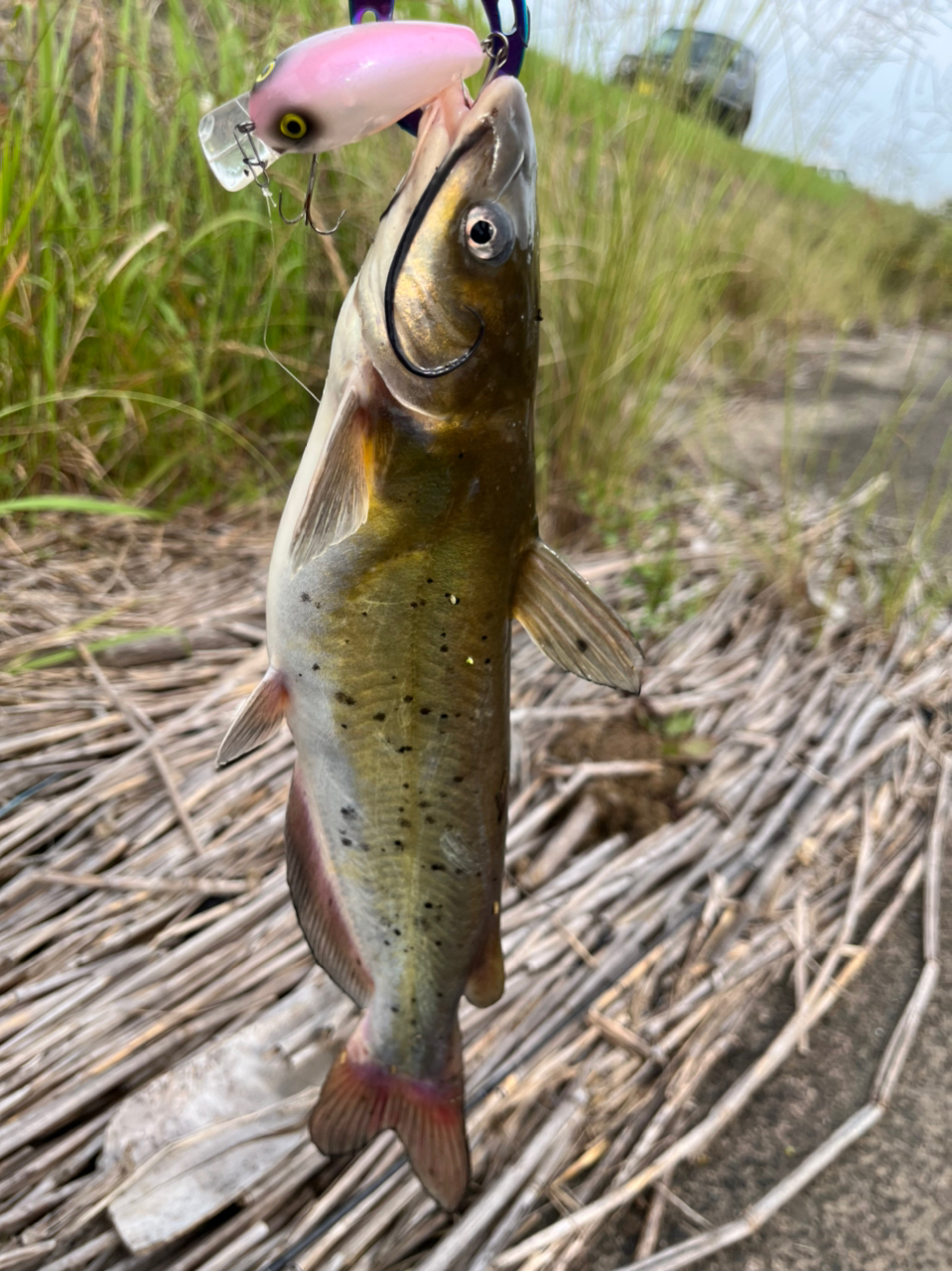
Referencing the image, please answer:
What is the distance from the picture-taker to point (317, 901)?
113 cm

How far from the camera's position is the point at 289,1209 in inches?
53.3

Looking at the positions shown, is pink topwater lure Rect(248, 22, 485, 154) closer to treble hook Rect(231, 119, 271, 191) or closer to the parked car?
treble hook Rect(231, 119, 271, 191)

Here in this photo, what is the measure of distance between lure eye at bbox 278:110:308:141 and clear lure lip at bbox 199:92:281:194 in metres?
0.04

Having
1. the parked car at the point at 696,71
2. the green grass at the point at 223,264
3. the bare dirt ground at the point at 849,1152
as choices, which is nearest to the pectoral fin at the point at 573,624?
the bare dirt ground at the point at 849,1152

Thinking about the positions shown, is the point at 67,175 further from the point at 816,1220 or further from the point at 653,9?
the point at 816,1220

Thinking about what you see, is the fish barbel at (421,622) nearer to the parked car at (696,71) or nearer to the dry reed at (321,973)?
the dry reed at (321,973)

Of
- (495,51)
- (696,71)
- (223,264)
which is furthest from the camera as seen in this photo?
(696,71)

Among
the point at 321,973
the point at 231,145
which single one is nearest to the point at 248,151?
the point at 231,145

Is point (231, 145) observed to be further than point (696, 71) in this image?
No

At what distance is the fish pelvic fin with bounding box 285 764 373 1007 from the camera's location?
3.60 feet

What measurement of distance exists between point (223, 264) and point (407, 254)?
7.01ft

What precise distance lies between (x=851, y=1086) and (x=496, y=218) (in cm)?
180

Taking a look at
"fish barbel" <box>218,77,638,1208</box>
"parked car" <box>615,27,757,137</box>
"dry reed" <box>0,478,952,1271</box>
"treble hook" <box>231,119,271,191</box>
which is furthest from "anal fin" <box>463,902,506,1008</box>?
"parked car" <box>615,27,757,137</box>

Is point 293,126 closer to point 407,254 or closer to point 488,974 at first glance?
point 407,254
